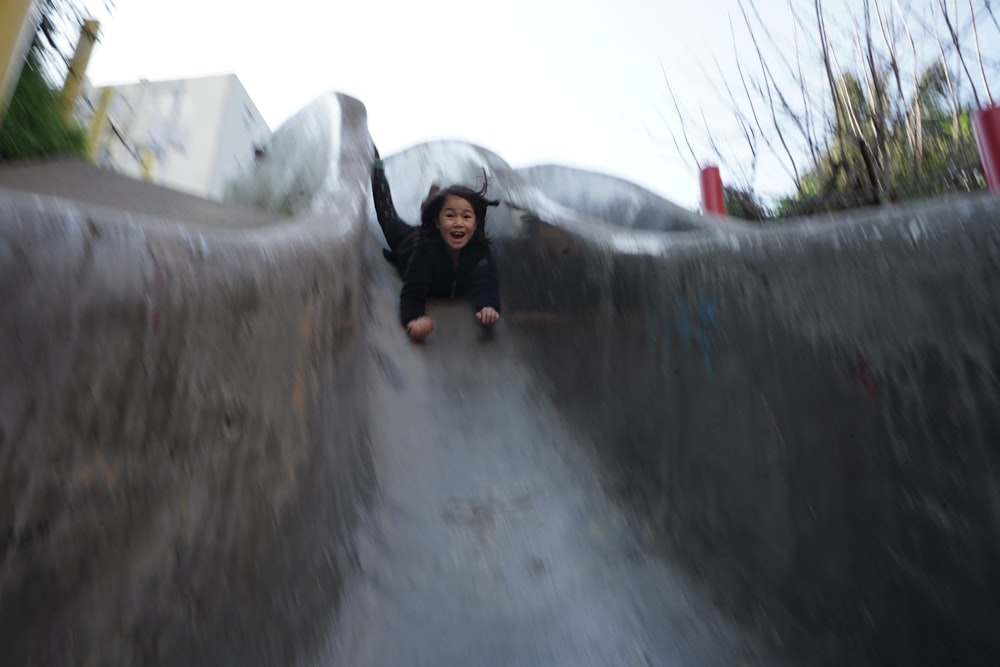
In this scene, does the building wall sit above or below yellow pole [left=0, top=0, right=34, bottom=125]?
above

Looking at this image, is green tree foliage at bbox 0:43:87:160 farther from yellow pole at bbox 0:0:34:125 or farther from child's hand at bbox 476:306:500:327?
child's hand at bbox 476:306:500:327

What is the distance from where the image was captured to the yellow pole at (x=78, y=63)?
11.9 ft

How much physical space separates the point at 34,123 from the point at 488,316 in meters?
2.86

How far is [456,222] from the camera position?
8.64 feet

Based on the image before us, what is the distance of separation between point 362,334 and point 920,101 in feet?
11.2

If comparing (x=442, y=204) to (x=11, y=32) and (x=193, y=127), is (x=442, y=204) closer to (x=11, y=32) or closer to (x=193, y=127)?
(x=11, y=32)

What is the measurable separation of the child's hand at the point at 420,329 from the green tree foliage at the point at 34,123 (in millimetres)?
2418

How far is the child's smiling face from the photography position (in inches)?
103

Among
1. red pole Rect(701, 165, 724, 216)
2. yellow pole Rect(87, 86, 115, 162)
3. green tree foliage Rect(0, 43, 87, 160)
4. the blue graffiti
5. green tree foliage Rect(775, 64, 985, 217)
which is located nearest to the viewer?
the blue graffiti

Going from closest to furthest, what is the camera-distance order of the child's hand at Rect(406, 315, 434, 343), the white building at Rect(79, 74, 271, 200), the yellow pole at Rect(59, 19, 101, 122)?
the child's hand at Rect(406, 315, 434, 343), the yellow pole at Rect(59, 19, 101, 122), the white building at Rect(79, 74, 271, 200)

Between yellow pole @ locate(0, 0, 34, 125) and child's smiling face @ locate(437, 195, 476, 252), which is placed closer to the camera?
yellow pole @ locate(0, 0, 34, 125)

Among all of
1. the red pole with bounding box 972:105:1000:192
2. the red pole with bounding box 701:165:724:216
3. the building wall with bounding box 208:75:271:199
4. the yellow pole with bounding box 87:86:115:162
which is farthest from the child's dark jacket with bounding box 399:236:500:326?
the building wall with bounding box 208:75:271:199

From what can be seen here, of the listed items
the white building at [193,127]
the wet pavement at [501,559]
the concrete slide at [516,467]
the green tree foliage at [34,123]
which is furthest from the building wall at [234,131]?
the concrete slide at [516,467]

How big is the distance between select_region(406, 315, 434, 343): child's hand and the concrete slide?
481 mm
